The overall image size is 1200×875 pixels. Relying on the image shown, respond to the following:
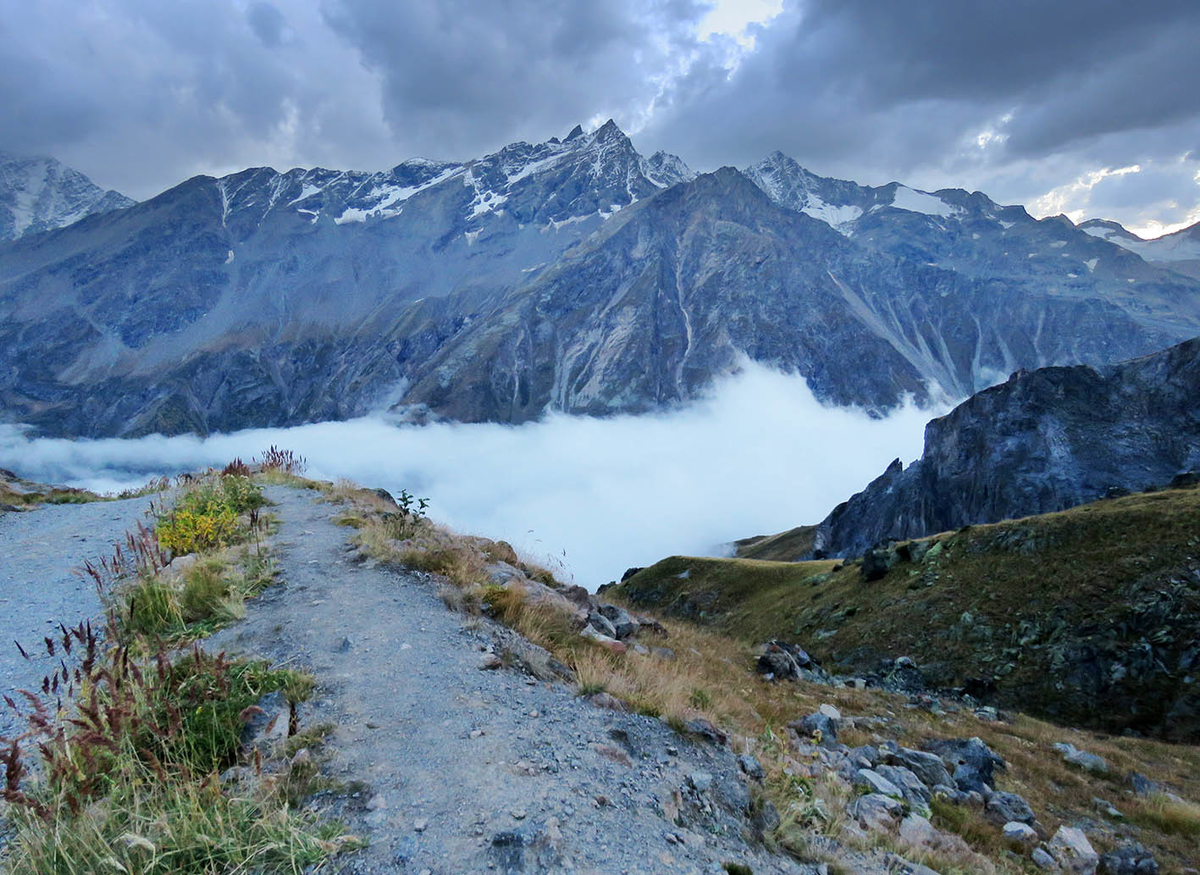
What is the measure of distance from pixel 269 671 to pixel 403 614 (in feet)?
10.3

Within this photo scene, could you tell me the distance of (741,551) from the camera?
511 feet

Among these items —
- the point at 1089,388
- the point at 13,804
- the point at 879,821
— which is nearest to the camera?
the point at 13,804

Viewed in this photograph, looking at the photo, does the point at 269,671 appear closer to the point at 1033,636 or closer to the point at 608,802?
the point at 608,802

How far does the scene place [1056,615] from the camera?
3222 cm

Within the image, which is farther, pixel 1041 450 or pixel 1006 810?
pixel 1041 450

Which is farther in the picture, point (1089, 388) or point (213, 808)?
point (1089, 388)

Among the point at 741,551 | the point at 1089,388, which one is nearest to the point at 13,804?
the point at 1089,388

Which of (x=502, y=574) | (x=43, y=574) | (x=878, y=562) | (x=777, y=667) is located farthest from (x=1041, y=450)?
(x=43, y=574)

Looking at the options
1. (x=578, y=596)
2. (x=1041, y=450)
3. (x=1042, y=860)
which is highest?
(x=1041, y=450)

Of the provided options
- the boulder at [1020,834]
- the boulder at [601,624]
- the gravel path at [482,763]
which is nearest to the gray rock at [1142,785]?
the boulder at [1020,834]

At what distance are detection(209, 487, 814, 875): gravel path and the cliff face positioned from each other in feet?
316

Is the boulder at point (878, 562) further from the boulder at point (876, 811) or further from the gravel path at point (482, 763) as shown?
the gravel path at point (482, 763)

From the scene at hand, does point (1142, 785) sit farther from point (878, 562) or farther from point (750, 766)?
point (878, 562)

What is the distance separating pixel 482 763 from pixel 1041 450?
394 ft
